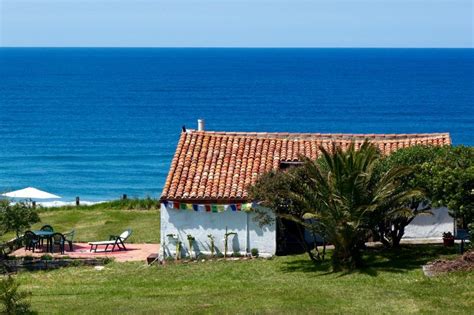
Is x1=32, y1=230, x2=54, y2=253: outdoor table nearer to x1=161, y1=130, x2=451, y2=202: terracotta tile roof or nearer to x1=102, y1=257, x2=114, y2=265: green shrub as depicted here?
x1=102, y1=257, x2=114, y2=265: green shrub

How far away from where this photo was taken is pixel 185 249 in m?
30.0

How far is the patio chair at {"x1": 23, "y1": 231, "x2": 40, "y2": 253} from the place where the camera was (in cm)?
3130

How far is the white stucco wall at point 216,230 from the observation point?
29578mm

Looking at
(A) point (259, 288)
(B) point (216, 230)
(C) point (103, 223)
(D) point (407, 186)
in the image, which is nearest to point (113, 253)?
(B) point (216, 230)

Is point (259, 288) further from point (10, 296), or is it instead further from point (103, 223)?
point (103, 223)

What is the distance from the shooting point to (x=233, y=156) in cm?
3147

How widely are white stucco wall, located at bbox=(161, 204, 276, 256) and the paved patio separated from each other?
55.2 inches

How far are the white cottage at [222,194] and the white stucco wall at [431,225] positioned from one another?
8.45ft

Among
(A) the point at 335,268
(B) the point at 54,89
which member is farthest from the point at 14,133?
(A) the point at 335,268

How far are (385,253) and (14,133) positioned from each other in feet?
250

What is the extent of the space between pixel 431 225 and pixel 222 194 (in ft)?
22.7

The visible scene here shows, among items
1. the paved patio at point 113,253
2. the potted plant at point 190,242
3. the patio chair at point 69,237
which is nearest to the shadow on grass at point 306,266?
the potted plant at point 190,242

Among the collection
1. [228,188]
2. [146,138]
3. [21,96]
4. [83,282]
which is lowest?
[83,282]

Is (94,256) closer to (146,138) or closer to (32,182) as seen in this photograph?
(32,182)
